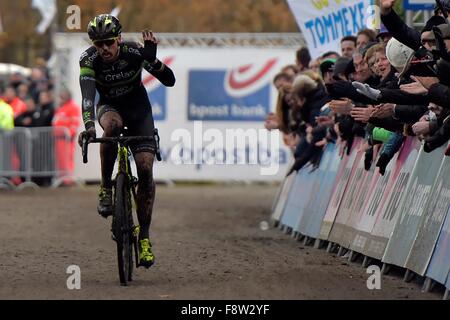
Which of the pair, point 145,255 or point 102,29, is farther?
point 145,255

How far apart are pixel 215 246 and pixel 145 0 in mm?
38291

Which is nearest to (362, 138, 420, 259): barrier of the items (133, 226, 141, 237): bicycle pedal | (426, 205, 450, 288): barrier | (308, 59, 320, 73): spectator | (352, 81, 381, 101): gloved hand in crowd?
(352, 81, 381, 101): gloved hand in crowd

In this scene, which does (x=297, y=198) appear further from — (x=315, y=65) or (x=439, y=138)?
(x=439, y=138)

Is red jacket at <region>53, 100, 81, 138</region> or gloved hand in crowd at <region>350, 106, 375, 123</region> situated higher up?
gloved hand in crowd at <region>350, 106, 375, 123</region>

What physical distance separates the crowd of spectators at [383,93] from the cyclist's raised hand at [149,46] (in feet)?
5.53

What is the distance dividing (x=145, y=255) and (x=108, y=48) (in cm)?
177

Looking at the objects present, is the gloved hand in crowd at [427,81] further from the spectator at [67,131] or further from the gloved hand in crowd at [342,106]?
the spectator at [67,131]

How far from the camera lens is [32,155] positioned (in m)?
28.5

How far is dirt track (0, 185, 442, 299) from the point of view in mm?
10352

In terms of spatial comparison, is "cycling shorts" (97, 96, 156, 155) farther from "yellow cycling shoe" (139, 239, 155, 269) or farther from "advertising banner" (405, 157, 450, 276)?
"advertising banner" (405, 157, 450, 276)

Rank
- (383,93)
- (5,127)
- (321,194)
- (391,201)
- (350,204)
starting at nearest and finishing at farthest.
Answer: (383,93) → (391,201) → (350,204) → (321,194) → (5,127)

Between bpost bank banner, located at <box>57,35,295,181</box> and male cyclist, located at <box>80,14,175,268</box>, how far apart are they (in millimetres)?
18317

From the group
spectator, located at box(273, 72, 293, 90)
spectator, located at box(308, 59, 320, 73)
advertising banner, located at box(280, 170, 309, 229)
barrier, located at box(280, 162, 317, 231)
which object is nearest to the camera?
barrier, located at box(280, 162, 317, 231)

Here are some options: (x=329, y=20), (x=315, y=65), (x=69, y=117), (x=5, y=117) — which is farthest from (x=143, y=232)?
(x=69, y=117)
